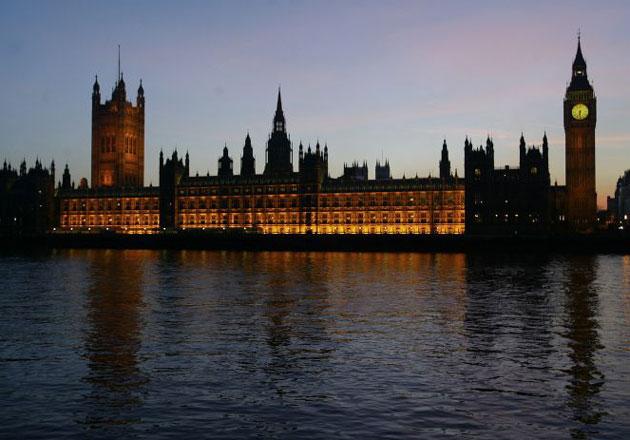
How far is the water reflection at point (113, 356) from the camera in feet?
64.4

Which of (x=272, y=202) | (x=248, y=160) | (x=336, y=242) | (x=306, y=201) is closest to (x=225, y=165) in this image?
(x=248, y=160)

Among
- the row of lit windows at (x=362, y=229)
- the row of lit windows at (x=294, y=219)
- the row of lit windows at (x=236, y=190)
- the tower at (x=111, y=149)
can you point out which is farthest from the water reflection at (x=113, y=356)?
the tower at (x=111, y=149)

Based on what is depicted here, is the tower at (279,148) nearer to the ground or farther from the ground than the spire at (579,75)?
nearer to the ground

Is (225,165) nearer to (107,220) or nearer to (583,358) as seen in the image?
(107,220)

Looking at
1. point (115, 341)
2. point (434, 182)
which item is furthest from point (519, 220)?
point (115, 341)

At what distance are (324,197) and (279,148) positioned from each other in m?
35.0

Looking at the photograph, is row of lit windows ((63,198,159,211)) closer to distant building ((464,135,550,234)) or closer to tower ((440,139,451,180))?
tower ((440,139,451,180))

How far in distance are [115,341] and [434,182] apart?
412 ft

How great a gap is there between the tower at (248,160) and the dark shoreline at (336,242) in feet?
83.1

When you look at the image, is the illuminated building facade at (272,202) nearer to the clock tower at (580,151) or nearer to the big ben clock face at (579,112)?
the clock tower at (580,151)

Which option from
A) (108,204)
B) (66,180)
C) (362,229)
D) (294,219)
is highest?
(66,180)

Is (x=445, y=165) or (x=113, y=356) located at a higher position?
(x=445, y=165)

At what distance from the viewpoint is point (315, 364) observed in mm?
25203

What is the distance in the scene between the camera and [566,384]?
22406 mm
